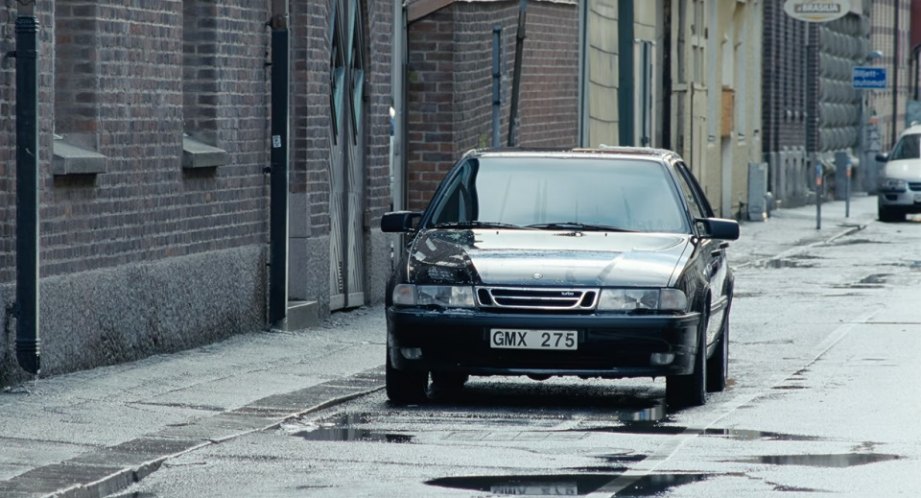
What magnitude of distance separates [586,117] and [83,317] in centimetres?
1675

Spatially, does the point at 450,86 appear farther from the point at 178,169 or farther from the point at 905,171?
the point at 905,171

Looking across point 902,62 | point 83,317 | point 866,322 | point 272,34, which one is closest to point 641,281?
point 83,317

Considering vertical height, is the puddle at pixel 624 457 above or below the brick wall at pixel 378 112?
below

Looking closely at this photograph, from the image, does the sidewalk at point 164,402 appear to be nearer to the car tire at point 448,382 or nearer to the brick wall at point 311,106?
the car tire at point 448,382

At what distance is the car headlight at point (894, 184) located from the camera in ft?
140

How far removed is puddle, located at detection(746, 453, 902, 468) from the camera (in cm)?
1034

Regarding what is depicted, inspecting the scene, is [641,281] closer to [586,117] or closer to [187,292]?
[187,292]

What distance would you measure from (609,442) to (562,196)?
2.74m

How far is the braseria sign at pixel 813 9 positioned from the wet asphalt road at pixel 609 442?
28.0 m

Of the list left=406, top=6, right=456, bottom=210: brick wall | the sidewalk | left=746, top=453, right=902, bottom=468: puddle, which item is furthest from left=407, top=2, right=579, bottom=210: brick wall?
left=746, top=453, right=902, bottom=468: puddle

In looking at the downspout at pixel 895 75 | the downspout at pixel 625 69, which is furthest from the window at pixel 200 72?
the downspout at pixel 895 75

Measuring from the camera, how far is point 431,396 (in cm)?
1355

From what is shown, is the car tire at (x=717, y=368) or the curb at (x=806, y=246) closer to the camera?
the car tire at (x=717, y=368)

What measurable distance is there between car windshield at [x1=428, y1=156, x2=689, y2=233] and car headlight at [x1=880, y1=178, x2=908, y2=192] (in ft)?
97.2
